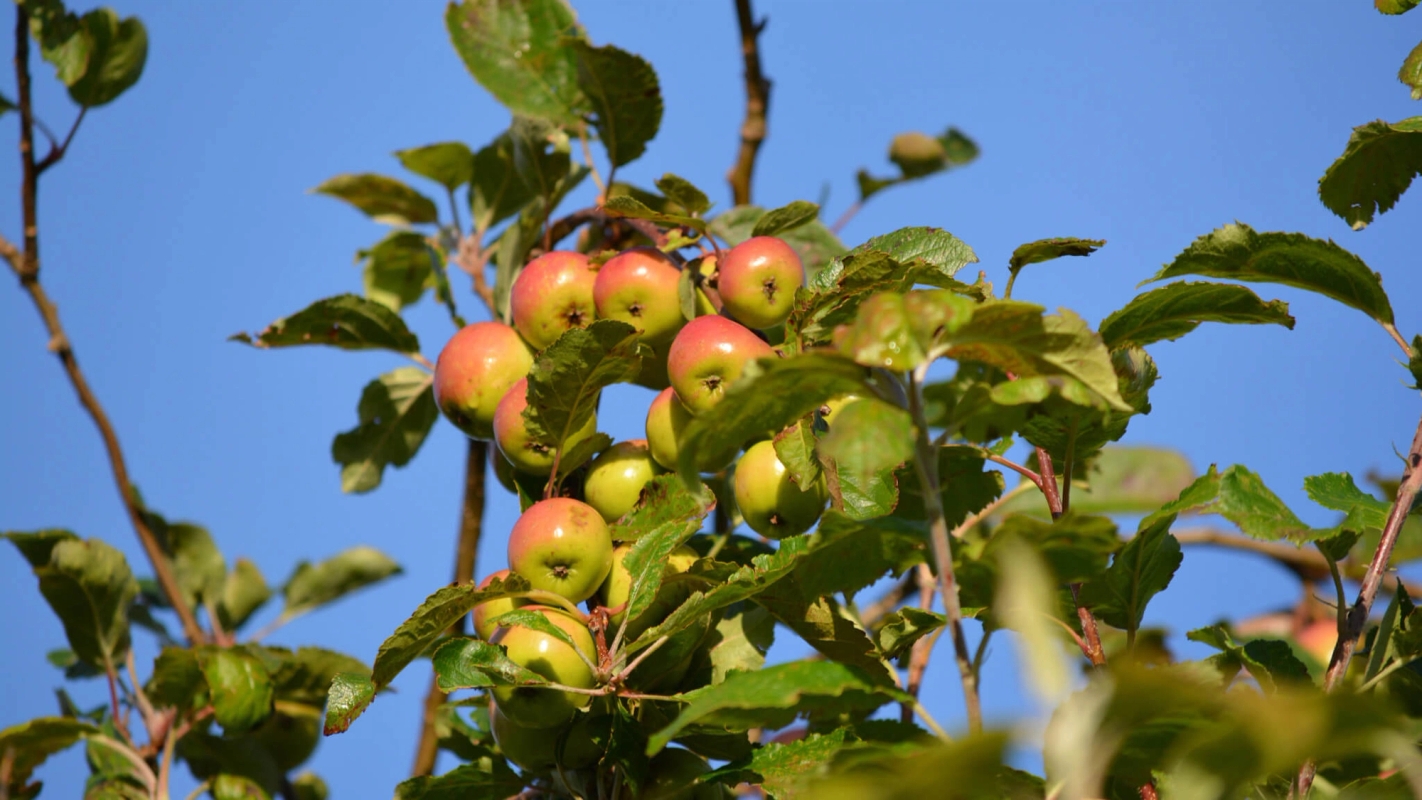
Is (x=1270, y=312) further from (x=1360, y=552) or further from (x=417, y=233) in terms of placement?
(x=417, y=233)

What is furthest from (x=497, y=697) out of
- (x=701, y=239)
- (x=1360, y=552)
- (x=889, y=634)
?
(x=1360, y=552)

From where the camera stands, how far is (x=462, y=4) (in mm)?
1843

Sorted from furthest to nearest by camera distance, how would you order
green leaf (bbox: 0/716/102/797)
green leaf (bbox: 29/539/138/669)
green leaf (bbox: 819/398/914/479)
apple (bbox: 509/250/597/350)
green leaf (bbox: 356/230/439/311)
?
green leaf (bbox: 356/230/439/311) → green leaf (bbox: 29/539/138/669) → green leaf (bbox: 0/716/102/797) → apple (bbox: 509/250/597/350) → green leaf (bbox: 819/398/914/479)

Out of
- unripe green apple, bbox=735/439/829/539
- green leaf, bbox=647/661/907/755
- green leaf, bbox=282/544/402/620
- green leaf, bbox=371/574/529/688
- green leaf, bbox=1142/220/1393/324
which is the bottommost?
green leaf, bbox=647/661/907/755

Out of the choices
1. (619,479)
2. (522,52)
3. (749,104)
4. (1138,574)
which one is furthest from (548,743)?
(749,104)

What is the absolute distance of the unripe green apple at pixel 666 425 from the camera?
1326 millimetres

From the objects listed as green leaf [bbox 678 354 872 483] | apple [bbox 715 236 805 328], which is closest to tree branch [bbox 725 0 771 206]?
apple [bbox 715 236 805 328]

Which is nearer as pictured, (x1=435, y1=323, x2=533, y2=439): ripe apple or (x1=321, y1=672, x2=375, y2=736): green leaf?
(x1=321, y1=672, x2=375, y2=736): green leaf

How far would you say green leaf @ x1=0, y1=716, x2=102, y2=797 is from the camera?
188cm

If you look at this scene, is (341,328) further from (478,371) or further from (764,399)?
(764,399)

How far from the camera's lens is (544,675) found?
1.19 m

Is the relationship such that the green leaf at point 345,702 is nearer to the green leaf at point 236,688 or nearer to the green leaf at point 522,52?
the green leaf at point 236,688

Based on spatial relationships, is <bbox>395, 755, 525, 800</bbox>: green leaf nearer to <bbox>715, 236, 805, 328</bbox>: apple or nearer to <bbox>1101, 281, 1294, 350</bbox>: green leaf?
<bbox>715, 236, 805, 328</bbox>: apple

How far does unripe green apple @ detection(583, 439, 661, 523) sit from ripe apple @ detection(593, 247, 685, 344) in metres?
0.15
